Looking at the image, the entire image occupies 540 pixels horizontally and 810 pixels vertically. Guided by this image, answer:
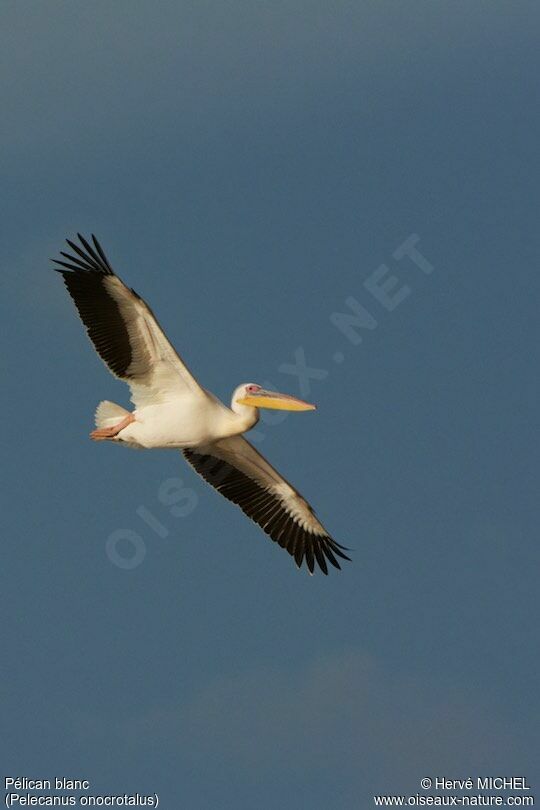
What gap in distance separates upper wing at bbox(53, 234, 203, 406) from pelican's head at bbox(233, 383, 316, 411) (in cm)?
67

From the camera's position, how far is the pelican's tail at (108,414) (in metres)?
16.6

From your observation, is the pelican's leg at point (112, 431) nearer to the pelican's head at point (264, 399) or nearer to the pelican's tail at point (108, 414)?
the pelican's tail at point (108, 414)

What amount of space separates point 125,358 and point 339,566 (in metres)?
4.20

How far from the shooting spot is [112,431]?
16.5 meters

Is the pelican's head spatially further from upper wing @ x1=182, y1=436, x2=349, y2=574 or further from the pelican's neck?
upper wing @ x1=182, y1=436, x2=349, y2=574

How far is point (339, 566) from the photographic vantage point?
1828cm

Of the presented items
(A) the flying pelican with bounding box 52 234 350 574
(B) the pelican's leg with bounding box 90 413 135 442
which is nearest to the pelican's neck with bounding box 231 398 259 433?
(A) the flying pelican with bounding box 52 234 350 574

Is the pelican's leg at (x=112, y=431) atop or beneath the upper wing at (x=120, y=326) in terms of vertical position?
beneath

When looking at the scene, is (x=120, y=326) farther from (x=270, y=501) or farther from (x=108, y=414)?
(x=270, y=501)

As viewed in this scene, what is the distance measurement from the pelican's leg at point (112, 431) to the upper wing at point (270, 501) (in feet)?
5.17

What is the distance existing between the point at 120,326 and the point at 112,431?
4.30 feet

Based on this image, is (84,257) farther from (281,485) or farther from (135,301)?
(281,485)

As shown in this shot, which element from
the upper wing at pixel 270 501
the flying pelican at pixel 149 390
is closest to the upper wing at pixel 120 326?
the flying pelican at pixel 149 390

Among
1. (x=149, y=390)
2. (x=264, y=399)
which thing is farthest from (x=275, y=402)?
(x=149, y=390)
